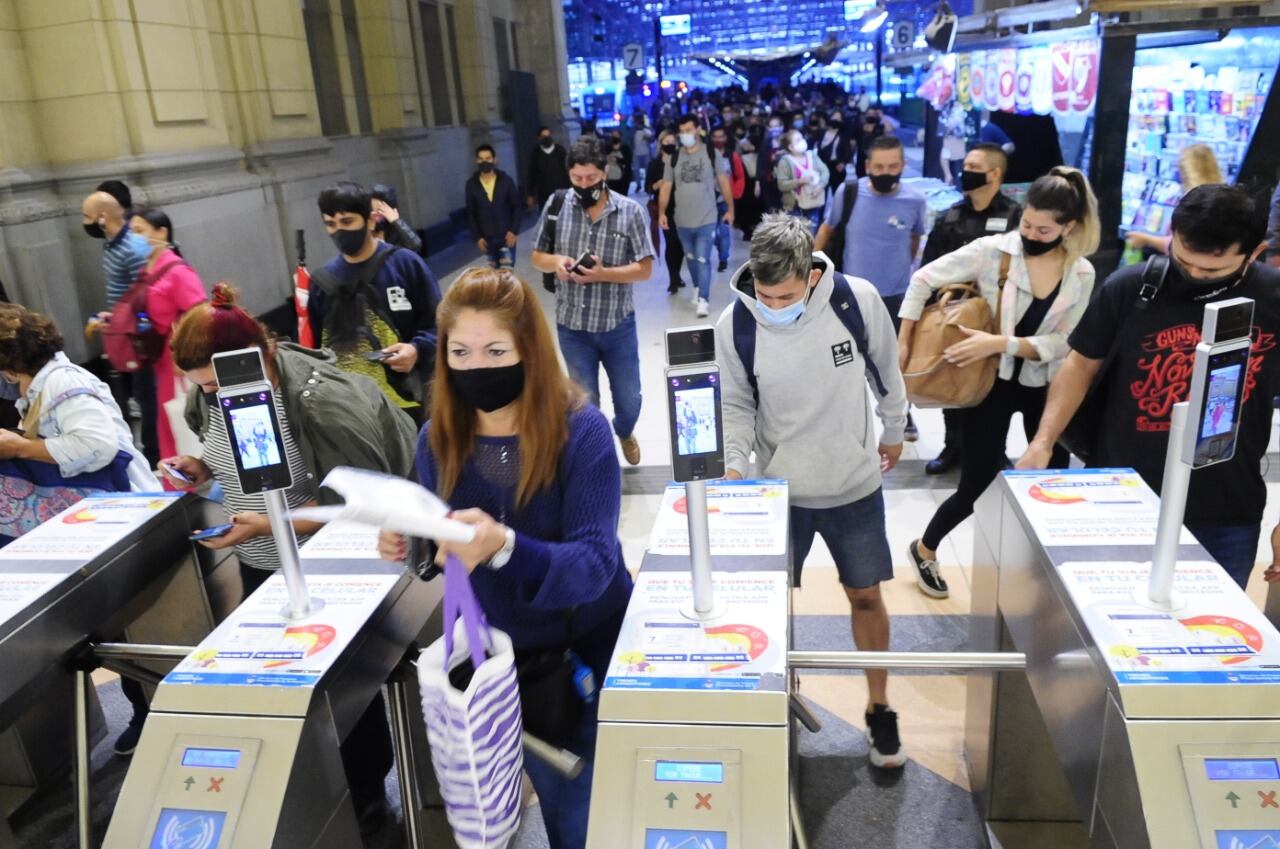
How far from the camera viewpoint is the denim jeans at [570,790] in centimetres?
197

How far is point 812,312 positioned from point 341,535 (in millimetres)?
1305

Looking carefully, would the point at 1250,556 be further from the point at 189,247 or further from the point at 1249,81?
the point at 189,247

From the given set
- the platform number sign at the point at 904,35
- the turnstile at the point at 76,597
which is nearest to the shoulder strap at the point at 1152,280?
the turnstile at the point at 76,597

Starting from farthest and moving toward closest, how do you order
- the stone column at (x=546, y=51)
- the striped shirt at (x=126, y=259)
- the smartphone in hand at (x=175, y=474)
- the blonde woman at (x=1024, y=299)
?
1. the stone column at (x=546, y=51)
2. the striped shirt at (x=126, y=259)
3. the blonde woman at (x=1024, y=299)
4. the smartphone in hand at (x=175, y=474)

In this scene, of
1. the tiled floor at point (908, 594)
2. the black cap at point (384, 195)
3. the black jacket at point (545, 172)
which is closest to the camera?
the tiled floor at point (908, 594)

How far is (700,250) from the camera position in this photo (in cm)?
839

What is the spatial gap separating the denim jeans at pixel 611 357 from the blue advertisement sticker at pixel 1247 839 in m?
3.42

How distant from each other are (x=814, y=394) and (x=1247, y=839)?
1.35 meters

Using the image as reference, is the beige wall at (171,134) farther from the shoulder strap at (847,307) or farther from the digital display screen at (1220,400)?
the digital display screen at (1220,400)

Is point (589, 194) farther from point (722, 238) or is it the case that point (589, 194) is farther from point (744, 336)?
point (722, 238)

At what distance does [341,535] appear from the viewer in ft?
7.72

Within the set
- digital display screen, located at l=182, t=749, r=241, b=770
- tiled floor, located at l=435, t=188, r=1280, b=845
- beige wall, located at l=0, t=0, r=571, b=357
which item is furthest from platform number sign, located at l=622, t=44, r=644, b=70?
digital display screen, located at l=182, t=749, r=241, b=770

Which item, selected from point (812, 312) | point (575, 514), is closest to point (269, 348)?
point (575, 514)

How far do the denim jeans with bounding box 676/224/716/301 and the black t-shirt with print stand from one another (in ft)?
19.7
